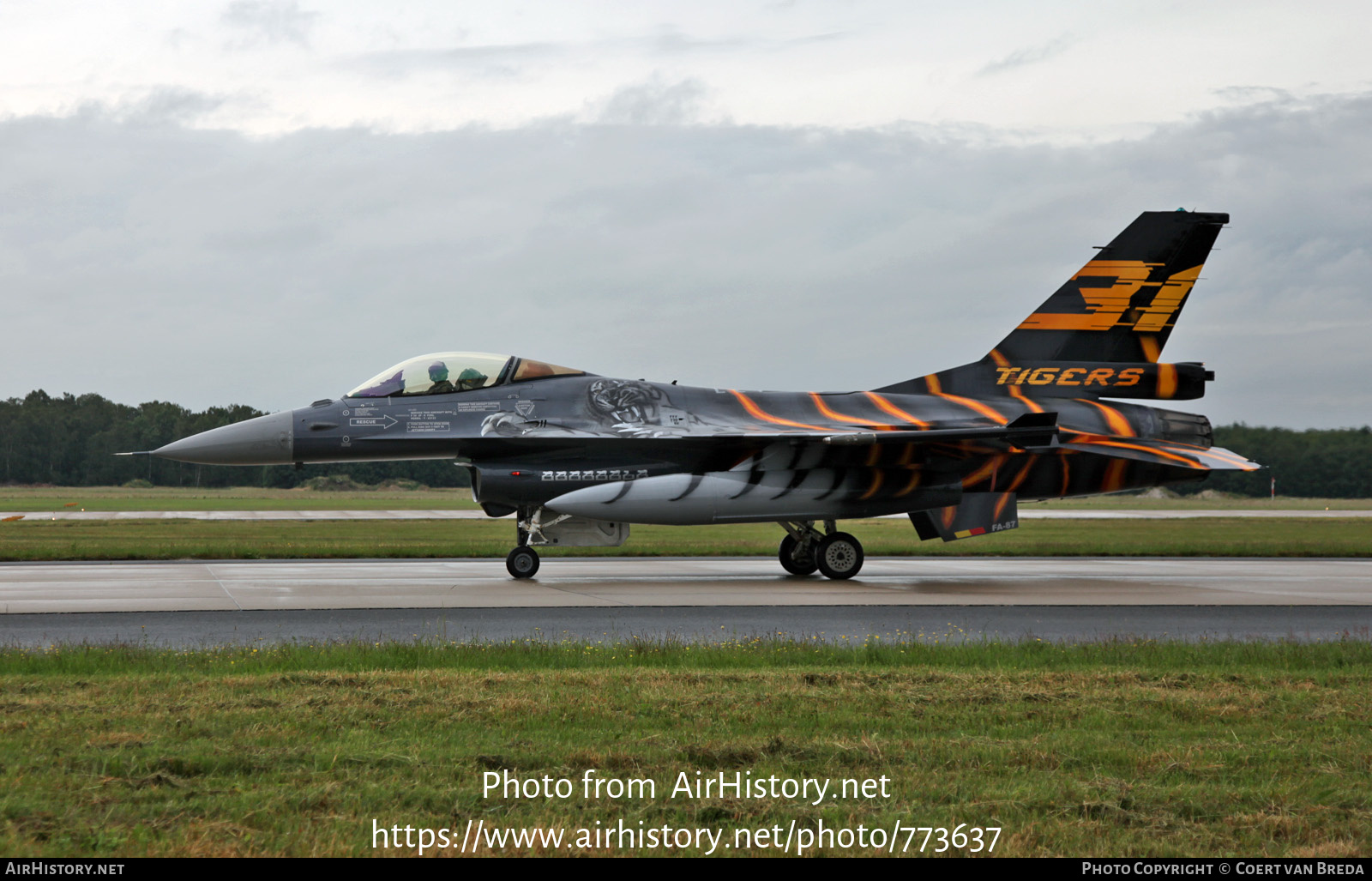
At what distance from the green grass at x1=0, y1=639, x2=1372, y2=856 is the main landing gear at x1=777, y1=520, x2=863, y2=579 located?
26.9ft

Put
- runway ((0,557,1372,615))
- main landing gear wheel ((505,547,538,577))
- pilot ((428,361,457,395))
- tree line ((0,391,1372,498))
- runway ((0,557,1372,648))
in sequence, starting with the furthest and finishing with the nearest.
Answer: tree line ((0,391,1372,498))
pilot ((428,361,457,395))
main landing gear wheel ((505,547,538,577))
runway ((0,557,1372,615))
runway ((0,557,1372,648))

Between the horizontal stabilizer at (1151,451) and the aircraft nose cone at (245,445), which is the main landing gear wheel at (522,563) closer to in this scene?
the aircraft nose cone at (245,445)

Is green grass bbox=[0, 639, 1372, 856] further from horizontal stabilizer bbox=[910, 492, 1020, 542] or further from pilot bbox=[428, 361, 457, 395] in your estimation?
horizontal stabilizer bbox=[910, 492, 1020, 542]

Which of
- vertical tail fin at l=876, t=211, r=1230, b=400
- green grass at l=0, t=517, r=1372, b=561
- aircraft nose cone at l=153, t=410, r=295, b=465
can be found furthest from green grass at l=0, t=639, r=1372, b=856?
green grass at l=0, t=517, r=1372, b=561

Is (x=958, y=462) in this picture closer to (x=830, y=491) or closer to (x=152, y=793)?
(x=830, y=491)

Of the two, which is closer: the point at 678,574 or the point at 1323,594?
the point at 1323,594

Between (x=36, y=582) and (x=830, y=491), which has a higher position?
(x=830, y=491)

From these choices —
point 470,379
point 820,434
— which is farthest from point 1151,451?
point 470,379

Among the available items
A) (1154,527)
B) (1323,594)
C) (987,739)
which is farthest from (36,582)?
(1154,527)

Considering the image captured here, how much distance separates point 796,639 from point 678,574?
25.1ft

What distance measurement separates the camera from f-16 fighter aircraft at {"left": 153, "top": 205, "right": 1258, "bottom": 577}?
1627 cm

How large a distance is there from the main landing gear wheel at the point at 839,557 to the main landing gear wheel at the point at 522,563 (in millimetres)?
4430

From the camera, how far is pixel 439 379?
16672 mm

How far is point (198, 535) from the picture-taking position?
26641mm
